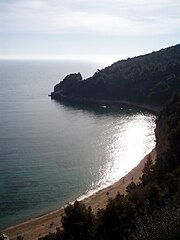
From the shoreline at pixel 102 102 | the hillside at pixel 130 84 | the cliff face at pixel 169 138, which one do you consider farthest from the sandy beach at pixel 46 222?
the hillside at pixel 130 84

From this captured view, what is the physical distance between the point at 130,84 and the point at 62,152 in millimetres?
66143

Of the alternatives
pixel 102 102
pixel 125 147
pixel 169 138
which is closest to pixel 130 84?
pixel 102 102

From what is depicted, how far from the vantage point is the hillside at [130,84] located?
114 m

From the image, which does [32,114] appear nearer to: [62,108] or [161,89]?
[62,108]

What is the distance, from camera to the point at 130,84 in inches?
4975

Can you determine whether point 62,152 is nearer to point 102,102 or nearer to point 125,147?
Result: point 125,147

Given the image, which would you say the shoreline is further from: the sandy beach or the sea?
the sandy beach

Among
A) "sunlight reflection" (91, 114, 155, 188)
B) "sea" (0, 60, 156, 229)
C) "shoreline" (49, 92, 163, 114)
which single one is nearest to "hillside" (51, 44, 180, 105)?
"shoreline" (49, 92, 163, 114)

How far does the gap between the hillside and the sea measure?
9.05 metres

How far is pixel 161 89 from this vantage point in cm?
11225

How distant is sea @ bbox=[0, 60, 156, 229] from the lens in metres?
46.0

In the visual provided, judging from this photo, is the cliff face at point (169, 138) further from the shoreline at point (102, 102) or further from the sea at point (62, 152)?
the shoreline at point (102, 102)

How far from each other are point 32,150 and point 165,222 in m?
50.8

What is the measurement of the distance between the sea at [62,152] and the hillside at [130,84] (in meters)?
9.05
